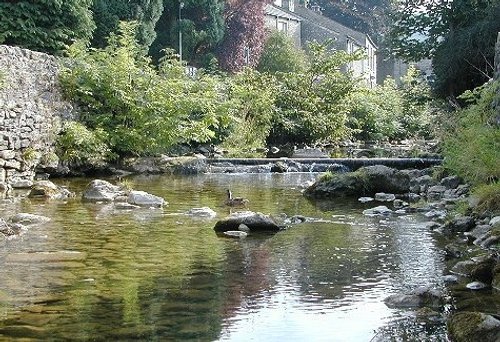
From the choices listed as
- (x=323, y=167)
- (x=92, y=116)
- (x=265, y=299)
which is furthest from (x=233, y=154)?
(x=265, y=299)

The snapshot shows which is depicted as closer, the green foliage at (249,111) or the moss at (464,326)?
the moss at (464,326)

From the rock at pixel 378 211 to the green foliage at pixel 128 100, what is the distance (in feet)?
30.9

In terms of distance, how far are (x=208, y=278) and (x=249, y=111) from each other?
1972 cm

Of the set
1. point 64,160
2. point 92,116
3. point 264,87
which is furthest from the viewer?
point 264,87

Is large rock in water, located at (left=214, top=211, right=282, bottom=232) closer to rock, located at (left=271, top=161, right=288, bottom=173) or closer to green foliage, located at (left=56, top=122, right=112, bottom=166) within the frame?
green foliage, located at (left=56, top=122, right=112, bottom=166)

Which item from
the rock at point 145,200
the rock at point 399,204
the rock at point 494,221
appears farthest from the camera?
the rock at point 145,200

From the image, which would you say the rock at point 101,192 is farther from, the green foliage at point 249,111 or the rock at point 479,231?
the green foliage at point 249,111

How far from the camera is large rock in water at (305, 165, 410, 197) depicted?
14836 mm

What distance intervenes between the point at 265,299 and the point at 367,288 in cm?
100

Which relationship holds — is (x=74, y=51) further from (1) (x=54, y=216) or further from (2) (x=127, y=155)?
(1) (x=54, y=216)

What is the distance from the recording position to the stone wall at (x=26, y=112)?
16.3 meters

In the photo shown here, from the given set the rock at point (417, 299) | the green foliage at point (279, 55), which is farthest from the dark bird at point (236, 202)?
the green foliage at point (279, 55)

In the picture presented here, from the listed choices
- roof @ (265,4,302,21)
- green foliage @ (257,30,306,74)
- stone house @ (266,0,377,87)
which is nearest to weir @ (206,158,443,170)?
green foliage @ (257,30,306,74)

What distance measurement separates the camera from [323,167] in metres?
21.1
